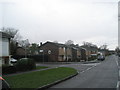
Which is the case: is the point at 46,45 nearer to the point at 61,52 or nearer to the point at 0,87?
the point at 61,52

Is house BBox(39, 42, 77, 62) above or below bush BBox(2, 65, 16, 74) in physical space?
above

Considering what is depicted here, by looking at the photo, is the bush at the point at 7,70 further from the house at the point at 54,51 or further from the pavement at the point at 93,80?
the house at the point at 54,51

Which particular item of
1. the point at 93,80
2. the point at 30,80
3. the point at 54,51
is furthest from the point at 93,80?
the point at 54,51

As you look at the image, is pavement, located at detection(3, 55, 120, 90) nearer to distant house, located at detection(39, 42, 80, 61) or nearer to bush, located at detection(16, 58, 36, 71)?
bush, located at detection(16, 58, 36, 71)

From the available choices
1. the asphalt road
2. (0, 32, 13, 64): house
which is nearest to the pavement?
the asphalt road

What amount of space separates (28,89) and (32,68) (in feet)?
43.9

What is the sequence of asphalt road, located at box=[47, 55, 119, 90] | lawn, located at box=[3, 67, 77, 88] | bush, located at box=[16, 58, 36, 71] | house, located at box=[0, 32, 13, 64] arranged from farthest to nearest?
house, located at box=[0, 32, 13, 64]
bush, located at box=[16, 58, 36, 71]
asphalt road, located at box=[47, 55, 119, 90]
lawn, located at box=[3, 67, 77, 88]

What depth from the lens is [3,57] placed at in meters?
22.8

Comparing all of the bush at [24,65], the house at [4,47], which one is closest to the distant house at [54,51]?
the house at [4,47]

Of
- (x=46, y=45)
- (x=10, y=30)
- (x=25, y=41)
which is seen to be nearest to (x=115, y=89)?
(x=46, y=45)

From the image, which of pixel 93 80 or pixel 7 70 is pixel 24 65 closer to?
pixel 7 70

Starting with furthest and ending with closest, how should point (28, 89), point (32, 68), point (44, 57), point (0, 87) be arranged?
point (44, 57)
point (32, 68)
point (28, 89)
point (0, 87)

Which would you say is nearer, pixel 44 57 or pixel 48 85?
pixel 48 85

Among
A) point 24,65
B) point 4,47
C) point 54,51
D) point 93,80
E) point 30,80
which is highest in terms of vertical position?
point 4,47
